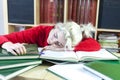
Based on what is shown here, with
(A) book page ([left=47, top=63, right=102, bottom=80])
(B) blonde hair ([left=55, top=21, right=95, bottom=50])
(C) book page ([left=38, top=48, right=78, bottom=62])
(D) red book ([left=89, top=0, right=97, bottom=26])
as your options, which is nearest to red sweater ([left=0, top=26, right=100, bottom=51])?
(B) blonde hair ([left=55, top=21, right=95, bottom=50])

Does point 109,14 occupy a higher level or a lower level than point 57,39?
higher

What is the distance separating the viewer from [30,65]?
2.99ft

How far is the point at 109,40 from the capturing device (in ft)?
6.33

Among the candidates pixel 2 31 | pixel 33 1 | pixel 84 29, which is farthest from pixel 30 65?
pixel 2 31

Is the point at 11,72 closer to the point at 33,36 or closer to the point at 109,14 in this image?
the point at 33,36

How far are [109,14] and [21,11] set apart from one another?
2.97ft

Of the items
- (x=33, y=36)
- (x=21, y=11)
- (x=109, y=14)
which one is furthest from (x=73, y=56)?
(x=21, y=11)

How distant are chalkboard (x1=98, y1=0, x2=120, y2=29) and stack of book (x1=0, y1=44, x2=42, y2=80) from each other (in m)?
1.08

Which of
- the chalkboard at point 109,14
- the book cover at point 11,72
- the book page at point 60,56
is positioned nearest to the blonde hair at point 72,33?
the book page at point 60,56

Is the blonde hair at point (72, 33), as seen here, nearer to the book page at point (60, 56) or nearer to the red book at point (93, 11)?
the book page at point (60, 56)

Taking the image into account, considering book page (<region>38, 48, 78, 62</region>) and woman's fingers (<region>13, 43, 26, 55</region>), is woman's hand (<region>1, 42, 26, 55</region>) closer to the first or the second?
woman's fingers (<region>13, 43, 26, 55</region>)

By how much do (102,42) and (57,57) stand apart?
1.08m

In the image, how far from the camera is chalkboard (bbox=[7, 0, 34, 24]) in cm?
196

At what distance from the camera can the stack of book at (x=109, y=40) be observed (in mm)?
1925
